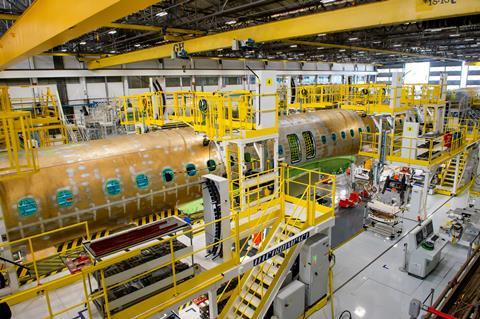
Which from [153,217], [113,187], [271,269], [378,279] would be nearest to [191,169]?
[153,217]

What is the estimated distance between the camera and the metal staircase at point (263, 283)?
28.8ft

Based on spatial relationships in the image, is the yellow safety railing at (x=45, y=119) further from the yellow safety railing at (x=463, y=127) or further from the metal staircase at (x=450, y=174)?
the yellow safety railing at (x=463, y=127)

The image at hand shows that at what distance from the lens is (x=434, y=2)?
406 inches

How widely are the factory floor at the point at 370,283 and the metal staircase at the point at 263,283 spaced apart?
1611mm

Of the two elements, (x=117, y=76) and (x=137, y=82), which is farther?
(x=137, y=82)

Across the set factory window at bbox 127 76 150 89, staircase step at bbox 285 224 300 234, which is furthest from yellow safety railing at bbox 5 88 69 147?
factory window at bbox 127 76 150 89

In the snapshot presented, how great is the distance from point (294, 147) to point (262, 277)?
971 cm

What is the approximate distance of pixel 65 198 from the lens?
10523mm

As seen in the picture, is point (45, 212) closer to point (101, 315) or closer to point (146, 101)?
point (101, 315)

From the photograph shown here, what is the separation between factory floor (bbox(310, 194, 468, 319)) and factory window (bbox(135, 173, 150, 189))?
7193 millimetres

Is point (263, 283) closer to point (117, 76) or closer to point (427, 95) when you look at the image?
point (427, 95)

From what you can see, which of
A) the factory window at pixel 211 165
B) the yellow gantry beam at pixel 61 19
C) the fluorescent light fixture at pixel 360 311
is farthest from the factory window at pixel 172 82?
the fluorescent light fixture at pixel 360 311

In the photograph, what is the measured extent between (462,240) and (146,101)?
16.2 m

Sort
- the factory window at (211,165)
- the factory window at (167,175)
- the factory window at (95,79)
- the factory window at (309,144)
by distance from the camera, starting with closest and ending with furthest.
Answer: the factory window at (167,175)
the factory window at (211,165)
the factory window at (309,144)
the factory window at (95,79)
